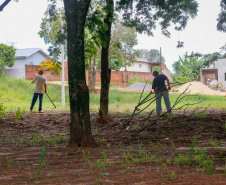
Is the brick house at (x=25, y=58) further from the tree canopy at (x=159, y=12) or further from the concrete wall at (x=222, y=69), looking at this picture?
the tree canopy at (x=159, y=12)

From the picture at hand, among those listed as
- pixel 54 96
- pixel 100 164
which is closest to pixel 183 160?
pixel 100 164

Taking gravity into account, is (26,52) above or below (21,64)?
above

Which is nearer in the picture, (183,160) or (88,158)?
(183,160)

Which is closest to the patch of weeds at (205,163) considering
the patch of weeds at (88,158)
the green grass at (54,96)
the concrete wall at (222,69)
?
the patch of weeds at (88,158)

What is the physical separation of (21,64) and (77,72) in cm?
4418

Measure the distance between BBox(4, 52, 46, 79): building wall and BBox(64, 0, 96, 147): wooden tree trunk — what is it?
3849 centimetres

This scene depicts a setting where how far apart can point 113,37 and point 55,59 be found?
21.9m

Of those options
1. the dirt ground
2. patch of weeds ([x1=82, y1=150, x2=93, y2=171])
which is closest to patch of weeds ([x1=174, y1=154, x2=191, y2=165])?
the dirt ground

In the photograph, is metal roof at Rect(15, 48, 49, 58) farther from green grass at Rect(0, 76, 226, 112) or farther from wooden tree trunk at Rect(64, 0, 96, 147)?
wooden tree trunk at Rect(64, 0, 96, 147)

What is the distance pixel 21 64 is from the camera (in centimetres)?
4750

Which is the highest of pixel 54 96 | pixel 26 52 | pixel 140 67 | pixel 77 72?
pixel 26 52

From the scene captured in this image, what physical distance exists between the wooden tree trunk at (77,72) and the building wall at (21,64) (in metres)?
38.5

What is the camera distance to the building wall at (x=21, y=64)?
43.3 metres

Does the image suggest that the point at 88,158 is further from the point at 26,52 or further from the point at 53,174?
the point at 26,52
